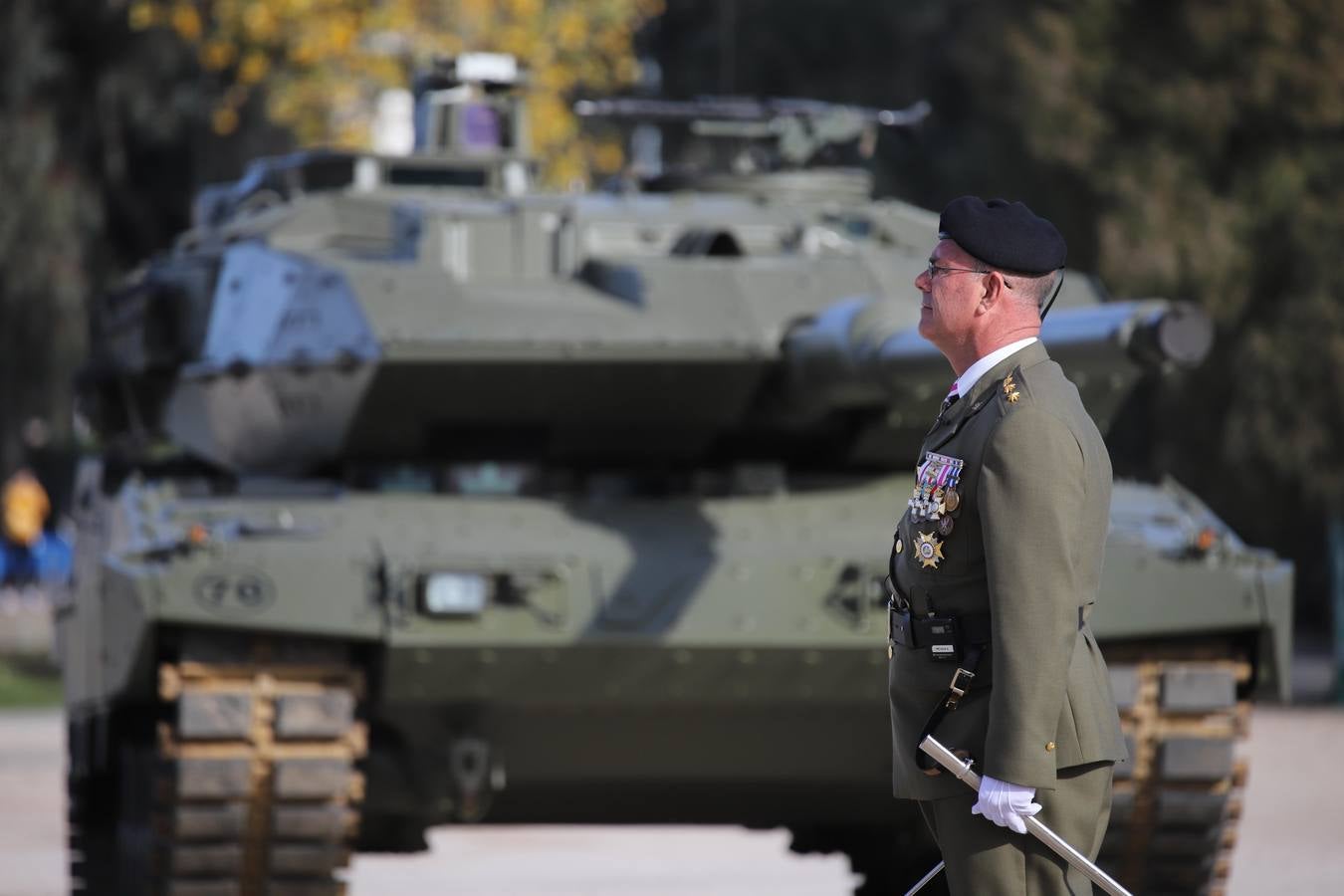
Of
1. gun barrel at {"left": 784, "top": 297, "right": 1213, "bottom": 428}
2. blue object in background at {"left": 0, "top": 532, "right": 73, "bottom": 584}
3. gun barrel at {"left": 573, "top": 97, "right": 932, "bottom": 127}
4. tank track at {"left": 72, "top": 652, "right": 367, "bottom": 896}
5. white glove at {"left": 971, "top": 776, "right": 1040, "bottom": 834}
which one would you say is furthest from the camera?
blue object in background at {"left": 0, "top": 532, "right": 73, "bottom": 584}

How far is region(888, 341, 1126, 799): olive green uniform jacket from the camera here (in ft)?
13.7

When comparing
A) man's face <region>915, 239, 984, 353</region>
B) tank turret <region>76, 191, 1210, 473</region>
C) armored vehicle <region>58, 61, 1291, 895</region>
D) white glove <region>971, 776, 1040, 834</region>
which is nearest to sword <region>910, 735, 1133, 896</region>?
white glove <region>971, 776, 1040, 834</region>

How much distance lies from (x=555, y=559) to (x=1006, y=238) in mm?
3533

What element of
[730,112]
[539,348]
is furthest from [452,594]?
[730,112]

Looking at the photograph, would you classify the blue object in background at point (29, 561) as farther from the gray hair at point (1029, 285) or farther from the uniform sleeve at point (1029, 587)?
the uniform sleeve at point (1029, 587)

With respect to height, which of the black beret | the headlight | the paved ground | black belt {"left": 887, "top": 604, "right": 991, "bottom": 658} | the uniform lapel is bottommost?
the paved ground

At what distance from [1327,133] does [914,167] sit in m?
10.1

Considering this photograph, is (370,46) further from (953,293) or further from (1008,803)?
(1008,803)

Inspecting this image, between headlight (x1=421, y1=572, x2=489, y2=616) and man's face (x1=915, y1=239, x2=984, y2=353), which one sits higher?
man's face (x1=915, y1=239, x2=984, y2=353)

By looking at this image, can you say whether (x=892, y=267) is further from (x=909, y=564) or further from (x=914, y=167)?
(x=914, y=167)

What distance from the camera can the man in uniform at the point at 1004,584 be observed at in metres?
4.18

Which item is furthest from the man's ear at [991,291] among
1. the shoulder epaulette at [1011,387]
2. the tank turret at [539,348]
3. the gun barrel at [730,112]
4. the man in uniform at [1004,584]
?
the gun barrel at [730,112]

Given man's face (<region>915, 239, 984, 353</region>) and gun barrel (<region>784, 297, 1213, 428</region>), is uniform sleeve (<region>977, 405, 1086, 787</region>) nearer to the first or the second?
man's face (<region>915, 239, 984, 353</region>)

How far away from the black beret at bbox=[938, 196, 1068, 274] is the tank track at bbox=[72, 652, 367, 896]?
3686 mm
